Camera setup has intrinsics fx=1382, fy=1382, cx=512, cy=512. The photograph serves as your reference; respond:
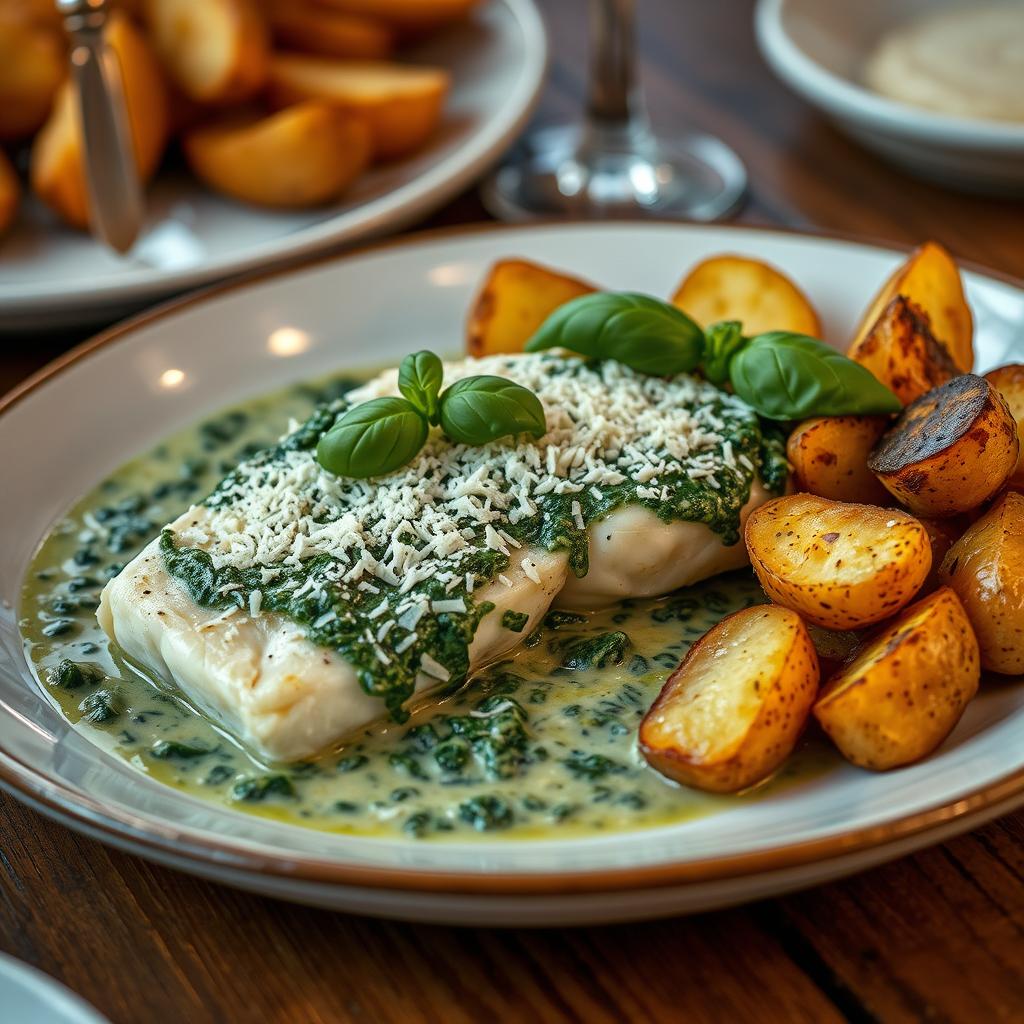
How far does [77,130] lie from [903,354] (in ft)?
6.75

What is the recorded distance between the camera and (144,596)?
2123 millimetres

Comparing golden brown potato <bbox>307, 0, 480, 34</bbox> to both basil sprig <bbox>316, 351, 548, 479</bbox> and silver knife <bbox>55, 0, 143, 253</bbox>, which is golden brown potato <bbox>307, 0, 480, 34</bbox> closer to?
silver knife <bbox>55, 0, 143, 253</bbox>

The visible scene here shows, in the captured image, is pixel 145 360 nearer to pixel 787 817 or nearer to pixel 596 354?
pixel 596 354

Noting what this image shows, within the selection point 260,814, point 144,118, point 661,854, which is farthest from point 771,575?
point 144,118

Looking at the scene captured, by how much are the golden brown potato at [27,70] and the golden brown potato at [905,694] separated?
2717 mm

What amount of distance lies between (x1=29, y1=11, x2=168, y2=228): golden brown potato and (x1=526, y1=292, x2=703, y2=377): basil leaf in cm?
153

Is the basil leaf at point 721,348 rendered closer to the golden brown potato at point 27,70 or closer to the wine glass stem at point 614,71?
the wine glass stem at point 614,71

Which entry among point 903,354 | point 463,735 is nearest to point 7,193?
point 463,735

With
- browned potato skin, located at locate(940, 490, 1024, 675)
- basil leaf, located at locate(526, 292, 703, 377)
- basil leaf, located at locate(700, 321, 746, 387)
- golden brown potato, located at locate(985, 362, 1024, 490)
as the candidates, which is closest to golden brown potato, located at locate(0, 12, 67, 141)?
basil leaf, located at locate(526, 292, 703, 377)

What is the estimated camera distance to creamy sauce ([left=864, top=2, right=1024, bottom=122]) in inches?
140

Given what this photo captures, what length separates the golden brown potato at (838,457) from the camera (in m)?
2.27

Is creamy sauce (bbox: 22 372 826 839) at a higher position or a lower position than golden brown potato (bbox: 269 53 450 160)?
lower

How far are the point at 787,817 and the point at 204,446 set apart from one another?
1500mm

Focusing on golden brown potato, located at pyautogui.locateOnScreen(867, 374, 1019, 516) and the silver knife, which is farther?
the silver knife
